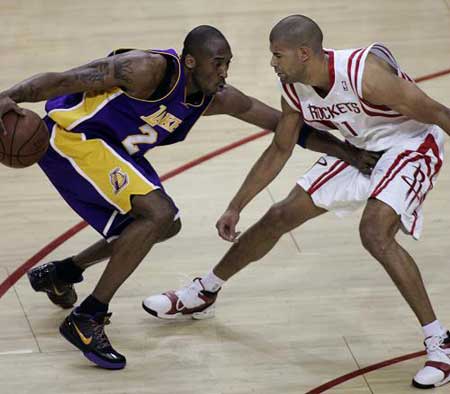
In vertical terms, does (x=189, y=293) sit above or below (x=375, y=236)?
below

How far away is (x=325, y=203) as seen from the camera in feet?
19.6

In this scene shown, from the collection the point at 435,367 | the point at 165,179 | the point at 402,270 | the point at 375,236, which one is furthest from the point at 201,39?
the point at 165,179

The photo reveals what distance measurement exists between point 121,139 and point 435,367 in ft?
6.60

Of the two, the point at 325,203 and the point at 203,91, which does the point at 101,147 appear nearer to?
the point at 203,91

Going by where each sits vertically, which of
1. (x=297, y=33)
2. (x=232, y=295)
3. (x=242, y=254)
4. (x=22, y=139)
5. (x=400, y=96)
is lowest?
(x=232, y=295)

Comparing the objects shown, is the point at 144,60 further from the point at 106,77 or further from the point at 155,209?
the point at 155,209

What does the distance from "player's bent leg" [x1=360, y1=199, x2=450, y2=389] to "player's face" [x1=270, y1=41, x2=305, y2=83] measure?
73 cm

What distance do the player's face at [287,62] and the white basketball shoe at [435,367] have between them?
1478 millimetres

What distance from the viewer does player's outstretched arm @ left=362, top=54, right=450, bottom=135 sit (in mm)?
5504

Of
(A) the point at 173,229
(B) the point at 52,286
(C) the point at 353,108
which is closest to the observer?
→ (C) the point at 353,108

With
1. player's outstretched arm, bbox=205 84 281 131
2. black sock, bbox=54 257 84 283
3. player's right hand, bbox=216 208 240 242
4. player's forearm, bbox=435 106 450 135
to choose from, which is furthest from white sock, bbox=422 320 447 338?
black sock, bbox=54 257 84 283

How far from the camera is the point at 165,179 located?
7965 mm

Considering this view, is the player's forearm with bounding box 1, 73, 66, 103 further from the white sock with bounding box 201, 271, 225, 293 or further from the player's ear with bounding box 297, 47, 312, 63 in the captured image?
the white sock with bounding box 201, 271, 225, 293

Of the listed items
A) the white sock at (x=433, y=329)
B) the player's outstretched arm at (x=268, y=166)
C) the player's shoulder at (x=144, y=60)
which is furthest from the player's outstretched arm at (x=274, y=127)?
the white sock at (x=433, y=329)
